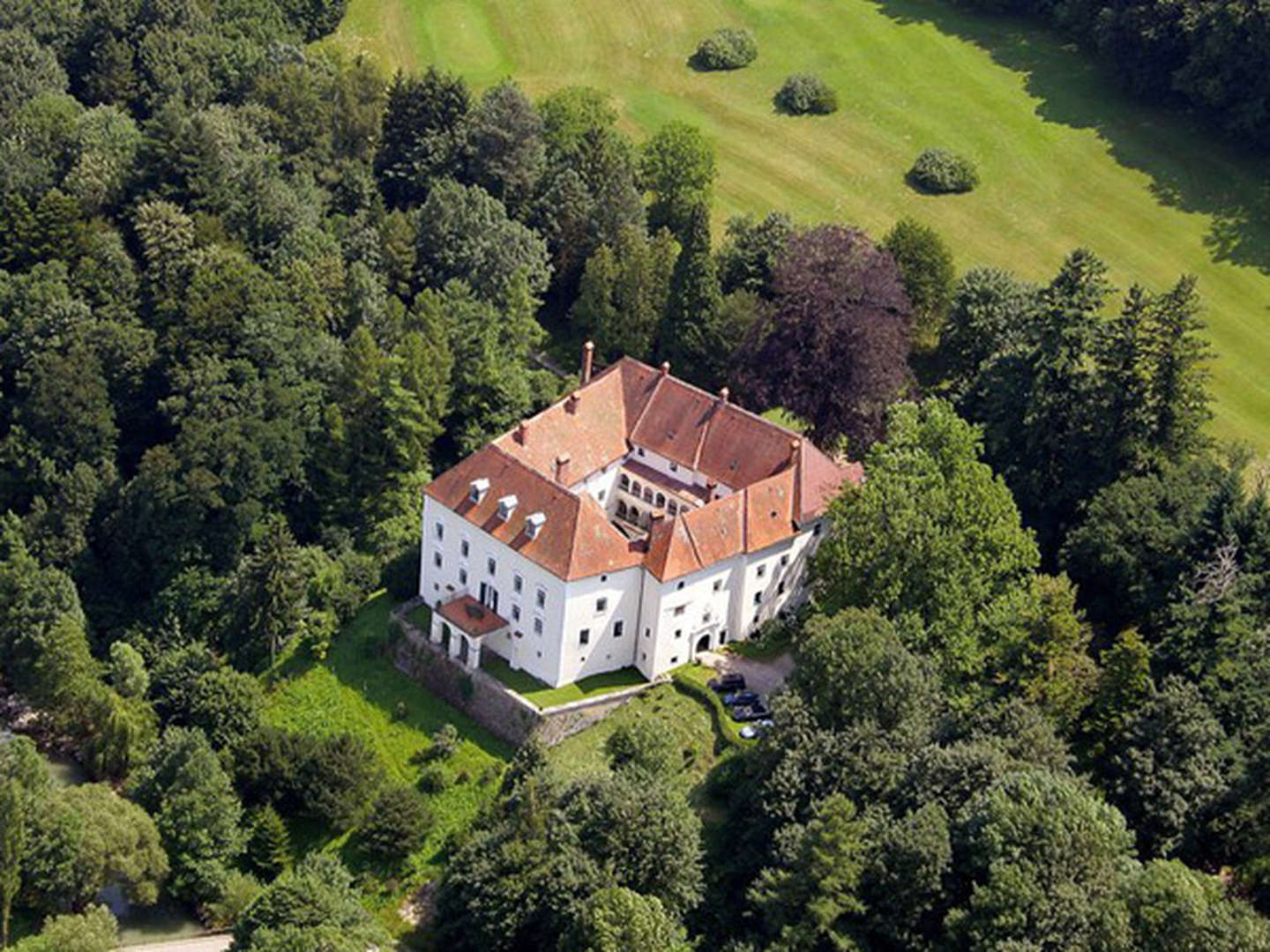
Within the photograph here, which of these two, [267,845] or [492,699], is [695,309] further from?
[267,845]

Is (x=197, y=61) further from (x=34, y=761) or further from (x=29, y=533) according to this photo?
(x=34, y=761)

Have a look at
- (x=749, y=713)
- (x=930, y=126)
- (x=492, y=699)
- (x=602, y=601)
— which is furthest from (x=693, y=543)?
(x=930, y=126)

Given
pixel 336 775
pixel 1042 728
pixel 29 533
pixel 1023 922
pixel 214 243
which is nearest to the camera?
pixel 1023 922

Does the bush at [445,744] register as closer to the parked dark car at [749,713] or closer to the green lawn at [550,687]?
the green lawn at [550,687]

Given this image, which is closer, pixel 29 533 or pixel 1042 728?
pixel 1042 728

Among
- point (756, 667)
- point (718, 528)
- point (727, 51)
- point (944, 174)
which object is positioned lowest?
point (756, 667)

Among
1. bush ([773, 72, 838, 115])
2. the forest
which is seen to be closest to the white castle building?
the forest

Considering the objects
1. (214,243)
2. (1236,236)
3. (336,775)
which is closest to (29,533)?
(214,243)
